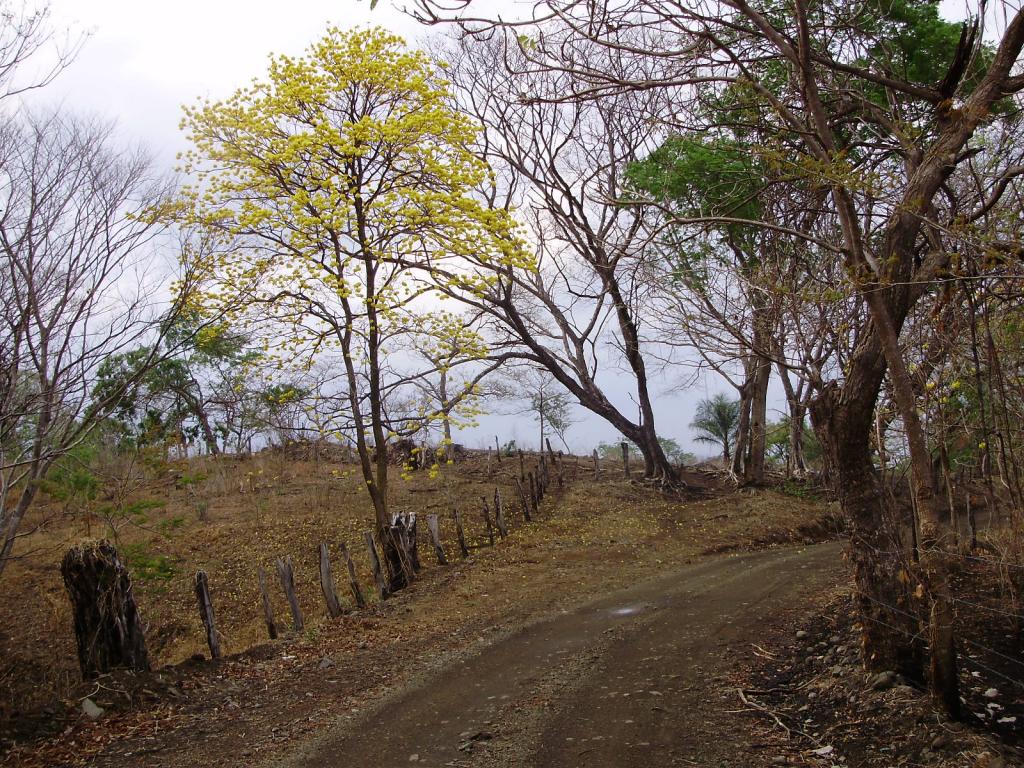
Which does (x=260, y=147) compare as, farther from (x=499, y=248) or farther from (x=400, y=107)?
(x=499, y=248)

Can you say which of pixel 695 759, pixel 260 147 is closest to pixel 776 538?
pixel 695 759

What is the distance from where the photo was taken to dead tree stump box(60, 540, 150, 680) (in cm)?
692

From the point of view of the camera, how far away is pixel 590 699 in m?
5.94

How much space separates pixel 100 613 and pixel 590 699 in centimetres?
472

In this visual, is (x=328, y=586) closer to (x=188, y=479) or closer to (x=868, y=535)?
(x=188, y=479)

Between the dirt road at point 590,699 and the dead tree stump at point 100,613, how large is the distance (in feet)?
8.62

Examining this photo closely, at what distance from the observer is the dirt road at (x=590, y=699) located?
4.99 meters

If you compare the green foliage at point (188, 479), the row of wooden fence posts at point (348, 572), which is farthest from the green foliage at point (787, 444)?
the green foliage at point (188, 479)

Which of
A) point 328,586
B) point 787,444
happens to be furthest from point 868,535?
point 787,444

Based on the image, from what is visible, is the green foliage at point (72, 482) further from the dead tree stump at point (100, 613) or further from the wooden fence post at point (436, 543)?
the wooden fence post at point (436, 543)

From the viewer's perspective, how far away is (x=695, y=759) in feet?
15.4

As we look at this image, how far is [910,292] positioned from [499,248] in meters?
7.68

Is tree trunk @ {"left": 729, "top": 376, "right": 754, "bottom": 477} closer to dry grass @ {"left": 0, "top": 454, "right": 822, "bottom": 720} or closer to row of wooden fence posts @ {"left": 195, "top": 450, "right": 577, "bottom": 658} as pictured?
dry grass @ {"left": 0, "top": 454, "right": 822, "bottom": 720}

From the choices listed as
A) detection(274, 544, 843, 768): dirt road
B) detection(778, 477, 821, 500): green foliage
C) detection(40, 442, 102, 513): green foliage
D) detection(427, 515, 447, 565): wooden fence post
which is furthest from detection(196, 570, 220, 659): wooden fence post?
detection(778, 477, 821, 500): green foliage
